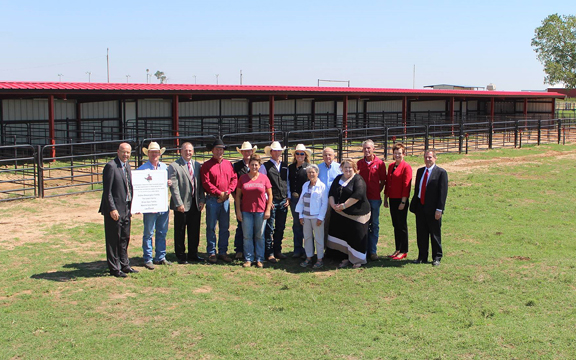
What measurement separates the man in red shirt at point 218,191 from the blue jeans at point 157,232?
581 millimetres

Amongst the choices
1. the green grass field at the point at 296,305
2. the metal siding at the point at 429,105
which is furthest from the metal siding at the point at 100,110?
the metal siding at the point at 429,105

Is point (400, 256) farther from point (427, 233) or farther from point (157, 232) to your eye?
point (157, 232)

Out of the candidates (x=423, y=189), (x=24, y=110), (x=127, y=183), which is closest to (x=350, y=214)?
(x=423, y=189)

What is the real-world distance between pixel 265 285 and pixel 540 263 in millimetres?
3495

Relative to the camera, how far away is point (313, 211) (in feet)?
24.7

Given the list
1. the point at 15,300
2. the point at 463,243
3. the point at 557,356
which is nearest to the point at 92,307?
the point at 15,300

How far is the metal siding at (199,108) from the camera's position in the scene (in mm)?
25688

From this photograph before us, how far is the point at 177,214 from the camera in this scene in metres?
7.72

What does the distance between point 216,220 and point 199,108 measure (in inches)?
751

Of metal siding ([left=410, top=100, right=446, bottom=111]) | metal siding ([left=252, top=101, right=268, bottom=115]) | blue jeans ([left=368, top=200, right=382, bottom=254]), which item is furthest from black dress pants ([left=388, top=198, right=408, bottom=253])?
metal siding ([left=410, top=100, right=446, bottom=111])

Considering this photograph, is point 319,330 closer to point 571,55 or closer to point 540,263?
point 540,263

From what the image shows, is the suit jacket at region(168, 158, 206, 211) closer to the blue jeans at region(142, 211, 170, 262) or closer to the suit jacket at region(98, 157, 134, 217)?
the blue jeans at region(142, 211, 170, 262)

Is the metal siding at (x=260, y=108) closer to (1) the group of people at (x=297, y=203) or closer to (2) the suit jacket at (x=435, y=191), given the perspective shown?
(1) the group of people at (x=297, y=203)

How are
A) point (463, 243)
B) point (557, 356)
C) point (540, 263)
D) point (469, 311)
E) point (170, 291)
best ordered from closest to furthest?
1. point (557, 356)
2. point (469, 311)
3. point (170, 291)
4. point (540, 263)
5. point (463, 243)
